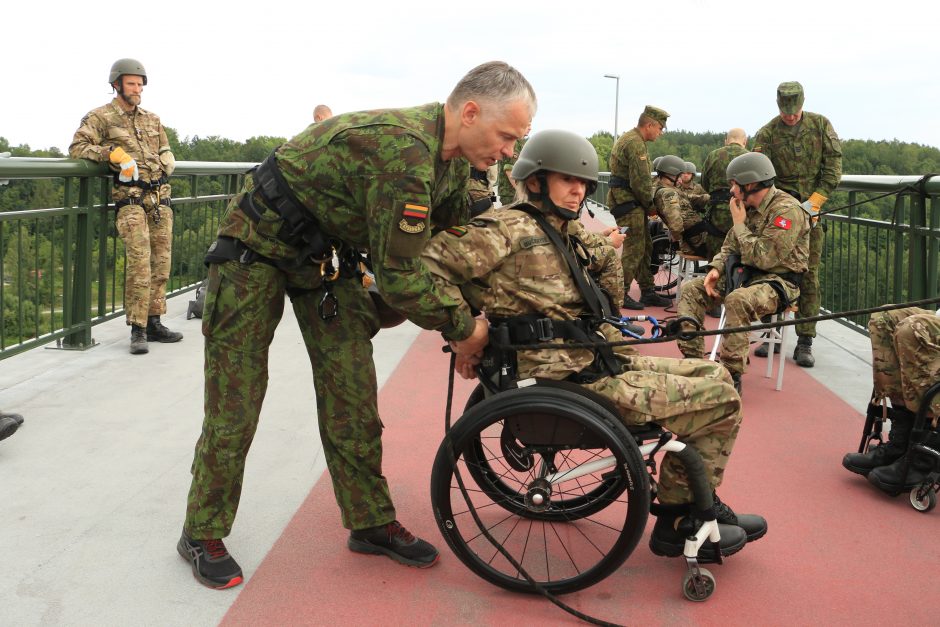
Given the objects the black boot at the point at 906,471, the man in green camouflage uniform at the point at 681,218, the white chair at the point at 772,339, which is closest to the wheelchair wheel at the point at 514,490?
the black boot at the point at 906,471

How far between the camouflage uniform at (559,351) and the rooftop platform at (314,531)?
0.56 metres

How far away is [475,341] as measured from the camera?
3164 millimetres

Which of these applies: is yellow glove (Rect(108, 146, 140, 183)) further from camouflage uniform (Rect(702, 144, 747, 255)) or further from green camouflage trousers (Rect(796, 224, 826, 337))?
camouflage uniform (Rect(702, 144, 747, 255))

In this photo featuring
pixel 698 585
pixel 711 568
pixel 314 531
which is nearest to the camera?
pixel 698 585

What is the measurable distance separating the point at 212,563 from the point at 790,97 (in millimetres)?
6084

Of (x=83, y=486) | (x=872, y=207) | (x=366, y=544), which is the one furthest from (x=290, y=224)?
(x=872, y=207)

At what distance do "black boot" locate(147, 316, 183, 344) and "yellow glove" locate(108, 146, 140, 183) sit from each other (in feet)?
3.85

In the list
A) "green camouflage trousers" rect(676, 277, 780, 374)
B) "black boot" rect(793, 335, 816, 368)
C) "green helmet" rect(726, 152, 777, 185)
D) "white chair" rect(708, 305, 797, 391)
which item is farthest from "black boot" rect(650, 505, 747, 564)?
"black boot" rect(793, 335, 816, 368)

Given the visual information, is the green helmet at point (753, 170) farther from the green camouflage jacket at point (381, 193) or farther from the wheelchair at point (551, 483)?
the green camouflage jacket at point (381, 193)

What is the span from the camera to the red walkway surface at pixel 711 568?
10.5 feet

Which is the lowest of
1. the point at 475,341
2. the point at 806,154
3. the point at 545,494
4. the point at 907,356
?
the point at 545,494

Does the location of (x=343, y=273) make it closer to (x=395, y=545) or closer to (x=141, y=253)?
(x=395, y=545)

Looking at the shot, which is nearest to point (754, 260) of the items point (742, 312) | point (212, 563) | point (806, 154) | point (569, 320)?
point (742, 312)

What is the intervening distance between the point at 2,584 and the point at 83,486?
0.97 m
